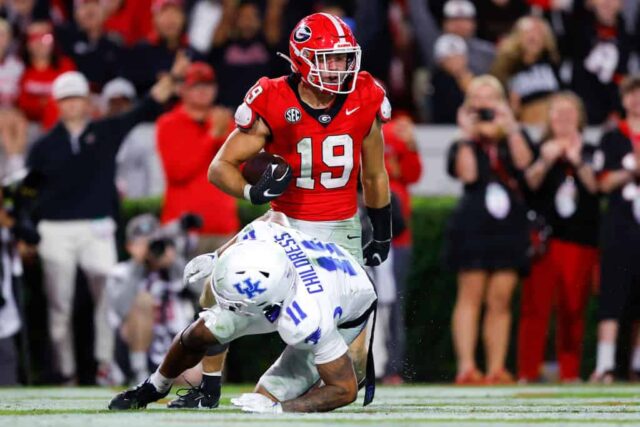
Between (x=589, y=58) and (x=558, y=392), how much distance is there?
478cm

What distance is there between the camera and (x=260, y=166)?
25.2ft

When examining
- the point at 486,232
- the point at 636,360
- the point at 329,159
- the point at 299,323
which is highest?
the point at 329,159

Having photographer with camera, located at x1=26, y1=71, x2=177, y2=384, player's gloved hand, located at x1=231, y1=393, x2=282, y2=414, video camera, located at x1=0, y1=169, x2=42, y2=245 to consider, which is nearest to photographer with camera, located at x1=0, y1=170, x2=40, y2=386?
video camera, located at x1=0, y1=169, x2=42, y2=245

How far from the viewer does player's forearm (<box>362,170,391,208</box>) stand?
8.41m

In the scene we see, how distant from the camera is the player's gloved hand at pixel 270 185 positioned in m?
7.54

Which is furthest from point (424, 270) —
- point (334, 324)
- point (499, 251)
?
point (334, 324)

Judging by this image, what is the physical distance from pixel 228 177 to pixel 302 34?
0.84 meters

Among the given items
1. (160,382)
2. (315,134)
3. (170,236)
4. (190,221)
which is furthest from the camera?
(170,236)

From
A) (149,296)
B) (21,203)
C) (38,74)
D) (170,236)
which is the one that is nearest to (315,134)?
(170,236)

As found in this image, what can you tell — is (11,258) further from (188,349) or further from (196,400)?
(188,349)

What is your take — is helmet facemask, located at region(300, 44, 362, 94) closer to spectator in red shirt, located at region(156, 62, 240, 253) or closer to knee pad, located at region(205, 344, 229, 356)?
knee pad, located at region(205, 344, 229, 356)

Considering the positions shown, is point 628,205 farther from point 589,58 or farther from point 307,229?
point 307,229

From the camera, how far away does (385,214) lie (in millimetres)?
8516

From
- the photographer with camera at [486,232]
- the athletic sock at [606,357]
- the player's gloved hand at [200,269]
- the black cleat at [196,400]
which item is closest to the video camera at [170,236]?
the photographer with camera at [486,232]
